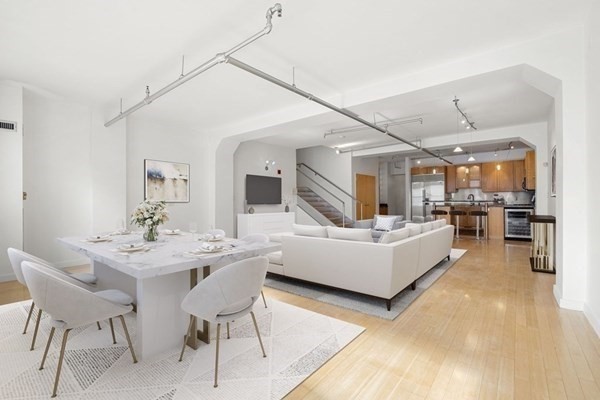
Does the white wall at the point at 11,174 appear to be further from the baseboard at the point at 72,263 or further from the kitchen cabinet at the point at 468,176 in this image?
the kitchen cabinet at the point at 468,176

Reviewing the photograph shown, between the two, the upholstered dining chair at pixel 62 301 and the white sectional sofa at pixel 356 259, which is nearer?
the upholstered dining chair at pixel 62 301

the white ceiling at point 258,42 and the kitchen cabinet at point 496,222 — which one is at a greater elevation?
the white ceiling at point 258,42

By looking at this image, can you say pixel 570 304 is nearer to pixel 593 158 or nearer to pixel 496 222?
pixel 593 158

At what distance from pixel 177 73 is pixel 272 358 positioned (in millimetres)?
3729

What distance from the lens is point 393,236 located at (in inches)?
136

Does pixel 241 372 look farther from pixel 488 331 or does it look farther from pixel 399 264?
pixel 488 331

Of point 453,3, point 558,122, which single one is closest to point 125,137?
point 453,3

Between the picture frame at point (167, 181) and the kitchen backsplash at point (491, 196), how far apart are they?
9149 mm

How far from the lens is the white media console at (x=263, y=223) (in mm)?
7527

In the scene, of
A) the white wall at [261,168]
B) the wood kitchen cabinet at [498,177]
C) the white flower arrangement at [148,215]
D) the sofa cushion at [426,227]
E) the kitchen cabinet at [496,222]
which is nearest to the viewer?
the white flower arrangement at [148,215]

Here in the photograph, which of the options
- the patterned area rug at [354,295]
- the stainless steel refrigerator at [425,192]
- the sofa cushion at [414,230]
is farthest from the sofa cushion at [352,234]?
the stainless steel refrigerator at [425,192]

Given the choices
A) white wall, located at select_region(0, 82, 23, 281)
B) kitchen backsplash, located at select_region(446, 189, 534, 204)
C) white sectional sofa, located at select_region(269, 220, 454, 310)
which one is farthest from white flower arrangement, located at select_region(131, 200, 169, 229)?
kitchen backsplash, located at select_region(446, 189, 534, 204)

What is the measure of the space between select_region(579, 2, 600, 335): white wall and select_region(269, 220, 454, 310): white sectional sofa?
5.43 feet

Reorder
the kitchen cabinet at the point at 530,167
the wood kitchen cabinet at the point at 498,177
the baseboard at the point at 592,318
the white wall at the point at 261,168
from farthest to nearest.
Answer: the wood kitchen cabinet at the point at 498,177 → the white wall at the point at 261,168 → the kitchen cabinet at the point at 530,167 → the baseboard at the point at 592,318
